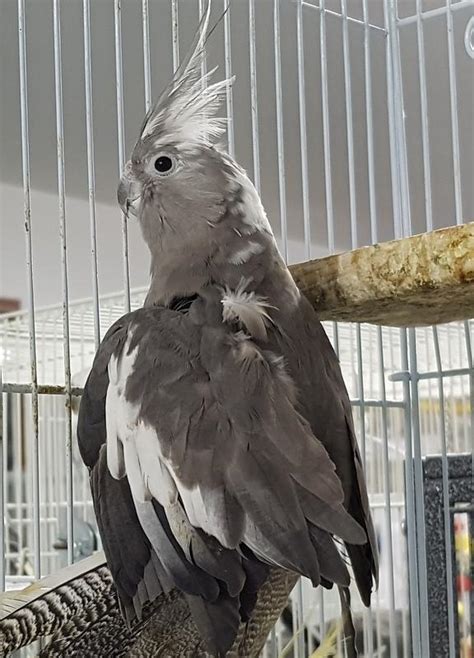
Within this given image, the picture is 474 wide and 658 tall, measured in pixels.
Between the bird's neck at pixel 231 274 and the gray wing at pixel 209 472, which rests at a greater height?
the bird's neck at pixel 231 274

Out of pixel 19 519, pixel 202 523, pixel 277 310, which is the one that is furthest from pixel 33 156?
pixel 202 523

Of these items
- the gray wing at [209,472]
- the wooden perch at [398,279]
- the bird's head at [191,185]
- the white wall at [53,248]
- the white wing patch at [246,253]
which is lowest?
the gray wing at [209,472]

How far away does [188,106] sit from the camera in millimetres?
726

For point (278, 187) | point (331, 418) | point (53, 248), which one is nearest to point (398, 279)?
point (331, 418)

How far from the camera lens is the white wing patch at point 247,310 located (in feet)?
2.14

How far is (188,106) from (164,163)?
5 cm

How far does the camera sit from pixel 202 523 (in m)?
0.59

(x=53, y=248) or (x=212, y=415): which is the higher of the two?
(x=53, y=248)

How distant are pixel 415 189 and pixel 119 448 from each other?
60.8 inches

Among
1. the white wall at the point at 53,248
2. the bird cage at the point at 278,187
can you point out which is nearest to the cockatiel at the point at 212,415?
the bird cage at the point at 278,187

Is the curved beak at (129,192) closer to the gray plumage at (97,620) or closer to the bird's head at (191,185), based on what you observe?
the bird's head at (191,185)

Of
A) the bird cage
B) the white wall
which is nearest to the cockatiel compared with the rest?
the bird cage

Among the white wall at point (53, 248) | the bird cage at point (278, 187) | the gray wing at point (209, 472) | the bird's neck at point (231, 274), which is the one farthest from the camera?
the white wall at point (53, 248)

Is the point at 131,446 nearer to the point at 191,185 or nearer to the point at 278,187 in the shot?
the point at 191,185
